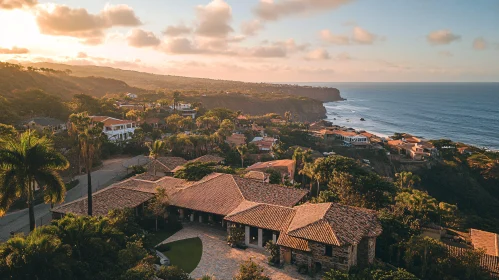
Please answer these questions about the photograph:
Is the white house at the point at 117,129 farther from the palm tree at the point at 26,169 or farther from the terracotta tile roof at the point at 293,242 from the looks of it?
the terracotta tile roof at the point at 293,242

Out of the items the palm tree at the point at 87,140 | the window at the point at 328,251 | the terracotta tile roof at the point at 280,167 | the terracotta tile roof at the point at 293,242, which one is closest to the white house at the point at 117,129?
the terracotta tile roof at the point at 280,167

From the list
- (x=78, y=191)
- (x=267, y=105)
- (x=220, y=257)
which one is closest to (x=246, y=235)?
(x=220, y=257)

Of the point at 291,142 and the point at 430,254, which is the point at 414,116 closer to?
the point at 291,142

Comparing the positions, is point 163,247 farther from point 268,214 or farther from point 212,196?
point 268,214

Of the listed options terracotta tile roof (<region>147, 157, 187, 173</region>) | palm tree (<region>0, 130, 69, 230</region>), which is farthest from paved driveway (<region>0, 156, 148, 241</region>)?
palm tree (<region>0, 130, 69, 230</region>)

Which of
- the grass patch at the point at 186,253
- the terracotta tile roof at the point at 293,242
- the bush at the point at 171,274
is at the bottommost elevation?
the grass patch at the point at 186,253

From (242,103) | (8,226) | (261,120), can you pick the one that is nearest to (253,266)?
(8,226)
